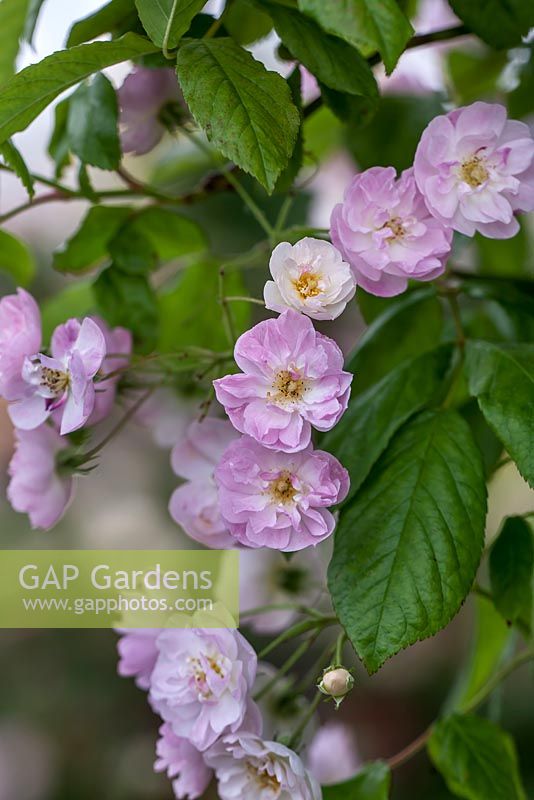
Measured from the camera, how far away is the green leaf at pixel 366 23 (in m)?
0.35

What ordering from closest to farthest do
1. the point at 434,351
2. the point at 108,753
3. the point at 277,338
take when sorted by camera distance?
the point at 277,338 → the point at 434,351 → the point at 108,753

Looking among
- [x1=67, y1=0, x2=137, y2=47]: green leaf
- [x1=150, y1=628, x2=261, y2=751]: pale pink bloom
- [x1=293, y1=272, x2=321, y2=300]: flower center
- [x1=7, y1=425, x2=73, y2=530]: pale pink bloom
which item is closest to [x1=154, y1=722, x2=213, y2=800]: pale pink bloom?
[x1=150, y1=628, x2=261, y2=751]: pale pink bloom

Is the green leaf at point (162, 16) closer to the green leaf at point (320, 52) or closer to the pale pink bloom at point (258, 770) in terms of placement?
the green leaf at point (320, 52)

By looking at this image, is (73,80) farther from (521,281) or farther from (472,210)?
(521,281)

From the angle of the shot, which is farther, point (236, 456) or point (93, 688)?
point (93, 688)

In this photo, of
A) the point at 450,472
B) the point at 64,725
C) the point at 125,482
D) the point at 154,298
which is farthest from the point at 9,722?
the point at 450,472

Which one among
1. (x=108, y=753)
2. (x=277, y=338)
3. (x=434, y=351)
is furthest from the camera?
(x=108, y=753)

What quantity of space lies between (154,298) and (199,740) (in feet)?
0.84

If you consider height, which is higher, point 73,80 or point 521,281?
point 73,80

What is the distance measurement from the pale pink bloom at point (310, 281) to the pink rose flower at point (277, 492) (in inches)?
2.2

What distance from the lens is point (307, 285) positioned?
14.6 inches

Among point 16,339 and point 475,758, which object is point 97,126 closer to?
point 16,339

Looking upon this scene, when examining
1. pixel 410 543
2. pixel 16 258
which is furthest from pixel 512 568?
pixel 16 258

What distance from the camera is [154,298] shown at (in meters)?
0.57
